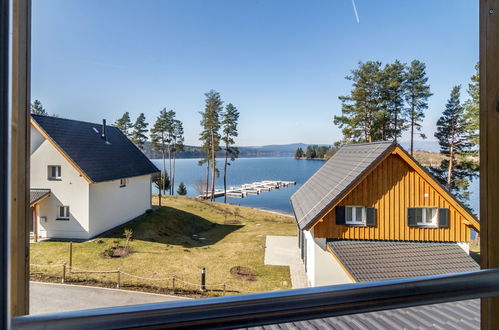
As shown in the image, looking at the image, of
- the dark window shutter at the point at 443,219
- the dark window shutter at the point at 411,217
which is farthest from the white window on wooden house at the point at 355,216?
the dark window shutter at the point at 443,219

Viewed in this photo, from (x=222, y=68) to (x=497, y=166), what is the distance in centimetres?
282

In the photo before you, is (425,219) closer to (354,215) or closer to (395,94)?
A: (354,215)

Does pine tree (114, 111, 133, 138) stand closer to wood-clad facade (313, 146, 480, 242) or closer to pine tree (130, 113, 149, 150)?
pine tree (130, 113, 149, 150)

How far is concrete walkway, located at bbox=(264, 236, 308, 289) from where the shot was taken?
4869 millimetres

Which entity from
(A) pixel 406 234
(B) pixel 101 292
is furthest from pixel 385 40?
(B) pixel 101 292

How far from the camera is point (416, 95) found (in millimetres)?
3141

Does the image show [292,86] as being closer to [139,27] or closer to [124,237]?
[139,27]

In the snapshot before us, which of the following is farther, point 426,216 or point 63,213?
point 63,213

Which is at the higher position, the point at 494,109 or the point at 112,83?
the point at 112,83

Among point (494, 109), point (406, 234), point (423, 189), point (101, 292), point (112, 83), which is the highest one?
point (112, 83)

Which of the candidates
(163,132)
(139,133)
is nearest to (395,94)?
(163,132)

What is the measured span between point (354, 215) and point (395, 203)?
681mm

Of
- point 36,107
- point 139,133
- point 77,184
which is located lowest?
point 77,184

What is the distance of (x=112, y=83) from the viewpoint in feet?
6.57
